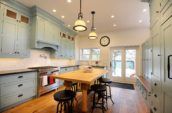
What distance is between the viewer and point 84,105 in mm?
2396

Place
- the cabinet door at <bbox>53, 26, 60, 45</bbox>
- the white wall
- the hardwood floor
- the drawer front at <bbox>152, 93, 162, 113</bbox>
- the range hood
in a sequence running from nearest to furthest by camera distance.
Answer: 1. the drawer front at <bbox>152, 93, 162, 113</bbox>
2. the hardwood floor
3. the range hood
4. the cabinet door at <bbox>53, 26, 60, 45</bbox>
5. the white wall

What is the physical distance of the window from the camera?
267 inches

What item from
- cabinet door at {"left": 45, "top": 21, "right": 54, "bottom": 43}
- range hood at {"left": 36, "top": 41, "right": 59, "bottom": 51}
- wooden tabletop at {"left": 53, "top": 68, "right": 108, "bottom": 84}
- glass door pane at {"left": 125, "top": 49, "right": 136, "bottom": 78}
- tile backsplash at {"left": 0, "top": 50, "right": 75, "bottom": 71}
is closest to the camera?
wooden tabletop at {"left": 53, "top": 68, "right": 108, "bottom": 84}

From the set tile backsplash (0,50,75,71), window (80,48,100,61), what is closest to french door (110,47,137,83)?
window (80,48,100,61)

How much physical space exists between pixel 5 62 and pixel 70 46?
10.9ft

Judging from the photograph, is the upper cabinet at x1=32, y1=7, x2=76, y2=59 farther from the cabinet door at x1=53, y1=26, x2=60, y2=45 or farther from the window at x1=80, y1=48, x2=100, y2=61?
the window at x1=80, y1=48, x2=100, y2=61

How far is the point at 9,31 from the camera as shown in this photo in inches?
120

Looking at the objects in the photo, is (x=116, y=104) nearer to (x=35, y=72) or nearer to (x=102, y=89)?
(x=102, y=89)

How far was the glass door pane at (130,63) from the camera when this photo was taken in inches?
227

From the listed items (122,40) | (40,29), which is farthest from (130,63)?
(40,29)

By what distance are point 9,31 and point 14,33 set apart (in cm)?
15

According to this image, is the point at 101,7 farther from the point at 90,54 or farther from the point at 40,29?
the point at 90,54

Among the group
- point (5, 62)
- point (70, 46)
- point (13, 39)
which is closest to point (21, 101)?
point (5, 62)

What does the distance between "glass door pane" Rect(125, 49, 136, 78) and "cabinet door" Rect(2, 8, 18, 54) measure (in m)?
5.28
